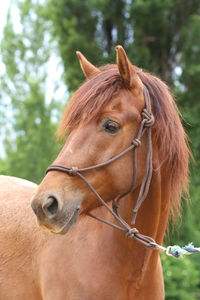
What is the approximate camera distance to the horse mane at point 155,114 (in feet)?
8.20

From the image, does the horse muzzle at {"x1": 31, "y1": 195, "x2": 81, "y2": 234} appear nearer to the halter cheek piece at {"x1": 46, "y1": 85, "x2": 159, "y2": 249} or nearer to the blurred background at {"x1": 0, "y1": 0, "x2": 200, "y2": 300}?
the halter cheek piece at {"x1": 46, "y1": 85, "x2": 159, "y2": 249}

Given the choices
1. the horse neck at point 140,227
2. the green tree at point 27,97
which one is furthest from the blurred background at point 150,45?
the horse neck at point 140,227

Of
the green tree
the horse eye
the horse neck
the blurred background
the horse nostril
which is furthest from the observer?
the green tree

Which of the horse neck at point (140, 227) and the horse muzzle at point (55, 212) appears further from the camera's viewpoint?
the horse neck at point (140, 227)

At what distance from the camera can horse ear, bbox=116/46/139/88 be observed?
2455 millimetres

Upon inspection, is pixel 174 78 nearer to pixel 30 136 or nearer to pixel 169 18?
pixel 169 18

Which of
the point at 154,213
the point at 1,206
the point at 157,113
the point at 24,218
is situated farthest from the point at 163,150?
the point at 1,206

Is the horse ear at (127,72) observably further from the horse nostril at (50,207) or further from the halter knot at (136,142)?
the horse nostril at (50,207)

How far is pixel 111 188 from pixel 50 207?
0.40 meters

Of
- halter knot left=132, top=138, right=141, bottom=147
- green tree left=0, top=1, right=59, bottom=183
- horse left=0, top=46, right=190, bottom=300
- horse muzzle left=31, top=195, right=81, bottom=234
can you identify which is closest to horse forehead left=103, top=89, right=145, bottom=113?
horse left=0, top=46, right=190, bottom=300

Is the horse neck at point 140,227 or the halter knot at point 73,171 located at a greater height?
the halter knot at point 73,171

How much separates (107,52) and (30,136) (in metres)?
3.47

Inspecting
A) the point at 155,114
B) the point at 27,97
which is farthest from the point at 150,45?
the point at 155,114

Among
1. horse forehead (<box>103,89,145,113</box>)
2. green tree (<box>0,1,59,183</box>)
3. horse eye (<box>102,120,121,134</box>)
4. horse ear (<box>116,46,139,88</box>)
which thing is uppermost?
horse ear (<box>116,46,139,88</box>)
